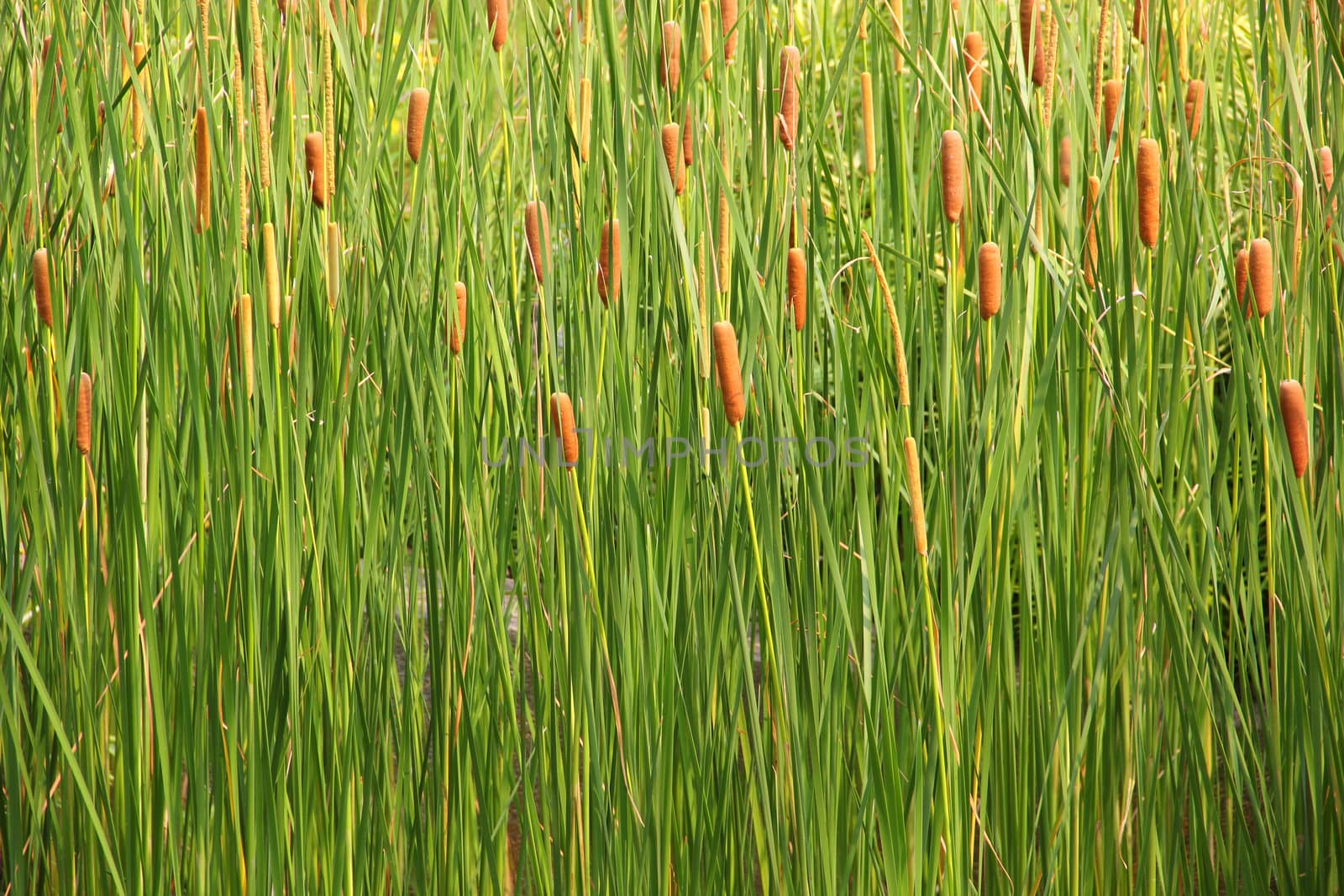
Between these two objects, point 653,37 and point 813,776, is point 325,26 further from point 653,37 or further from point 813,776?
point 813,776

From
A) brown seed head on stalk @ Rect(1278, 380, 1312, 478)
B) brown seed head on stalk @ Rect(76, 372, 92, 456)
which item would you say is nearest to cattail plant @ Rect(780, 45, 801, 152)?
brown seed head on stalk @ Rect(1278, 380, 1312, 478)

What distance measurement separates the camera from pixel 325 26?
3.08 ft

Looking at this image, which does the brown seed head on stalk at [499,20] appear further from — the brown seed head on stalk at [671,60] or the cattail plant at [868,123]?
the cattail plant at [868,123]

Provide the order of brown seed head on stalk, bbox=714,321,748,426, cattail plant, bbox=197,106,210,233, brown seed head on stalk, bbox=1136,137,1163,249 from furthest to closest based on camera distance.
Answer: cattail plant, bbox=197,106,210,233 → brown seed head on stalk, bbox=1136,137,1163,249 → brown seed head on stalk, bbox=714,321,748,426

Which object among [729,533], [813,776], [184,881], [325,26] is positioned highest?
[325,26]

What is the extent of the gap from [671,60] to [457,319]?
0.98 ft

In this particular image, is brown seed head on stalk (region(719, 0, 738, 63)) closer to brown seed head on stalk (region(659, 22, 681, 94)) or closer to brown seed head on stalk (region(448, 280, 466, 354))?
brown seed head on stalk (region(659, 22, 681, 94))

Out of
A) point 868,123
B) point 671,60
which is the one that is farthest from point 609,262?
point 868,123

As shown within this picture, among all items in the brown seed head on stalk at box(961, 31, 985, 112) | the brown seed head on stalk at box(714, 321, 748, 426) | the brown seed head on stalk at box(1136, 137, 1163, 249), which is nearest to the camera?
the brown seed head on stalk at box(714, 321, 748, 426)

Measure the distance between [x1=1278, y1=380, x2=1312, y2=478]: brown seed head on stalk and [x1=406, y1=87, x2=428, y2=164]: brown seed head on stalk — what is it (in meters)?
0.71

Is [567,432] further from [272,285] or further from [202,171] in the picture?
[202,171]

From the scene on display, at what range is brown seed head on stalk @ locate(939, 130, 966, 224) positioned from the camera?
2.71ft

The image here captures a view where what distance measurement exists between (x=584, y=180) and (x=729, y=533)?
0.36 m

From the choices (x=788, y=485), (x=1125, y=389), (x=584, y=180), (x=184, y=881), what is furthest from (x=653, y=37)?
(x=184, y=881)
